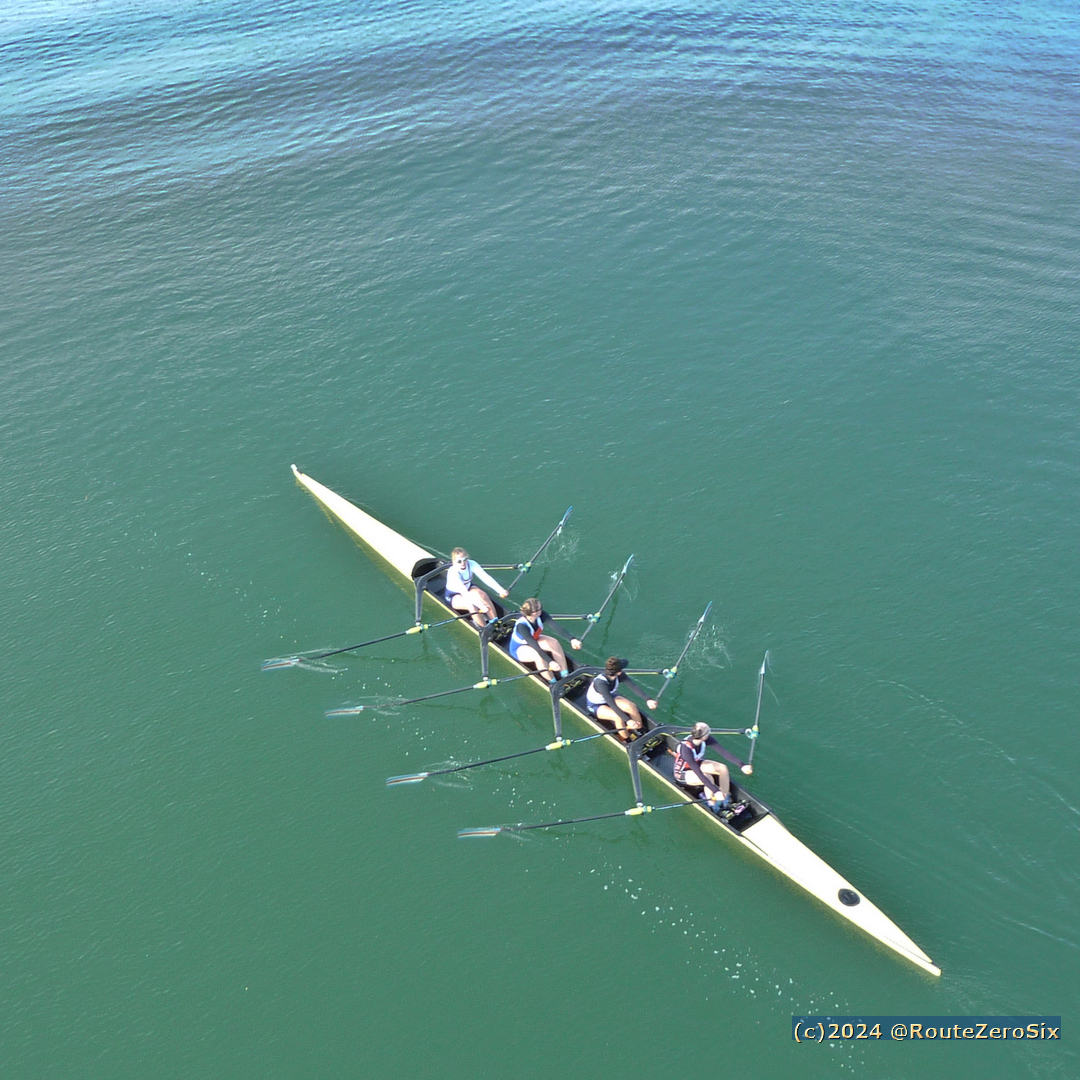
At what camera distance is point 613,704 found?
17.5m

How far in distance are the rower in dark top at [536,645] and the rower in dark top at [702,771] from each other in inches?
132

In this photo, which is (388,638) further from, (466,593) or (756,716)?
(756,716)

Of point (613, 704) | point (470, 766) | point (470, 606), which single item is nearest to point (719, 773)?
point (613, 704)

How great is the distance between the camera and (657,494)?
22.8 m

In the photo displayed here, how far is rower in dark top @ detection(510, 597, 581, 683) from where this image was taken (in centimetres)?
1880

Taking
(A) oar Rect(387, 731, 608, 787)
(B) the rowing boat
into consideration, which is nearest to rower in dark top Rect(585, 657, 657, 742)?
(B) the rowing boat

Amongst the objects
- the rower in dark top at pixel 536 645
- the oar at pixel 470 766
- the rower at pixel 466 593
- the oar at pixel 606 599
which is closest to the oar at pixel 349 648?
the rower at pixel 466 593

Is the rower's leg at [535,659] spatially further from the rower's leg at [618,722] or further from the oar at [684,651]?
the oar at [684,651]

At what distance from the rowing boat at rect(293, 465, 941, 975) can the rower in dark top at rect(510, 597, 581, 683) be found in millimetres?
296

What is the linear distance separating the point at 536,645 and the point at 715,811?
496cm

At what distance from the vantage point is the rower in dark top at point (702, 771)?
53.0 ft

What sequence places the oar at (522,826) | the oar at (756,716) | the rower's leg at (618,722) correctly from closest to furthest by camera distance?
the oar at (756,716), the oar at (522,826), the rower's leg at (618,722)

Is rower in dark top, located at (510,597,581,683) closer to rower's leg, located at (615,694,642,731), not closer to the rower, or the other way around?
the rower

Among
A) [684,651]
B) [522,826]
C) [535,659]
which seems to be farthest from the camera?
[535,659]
